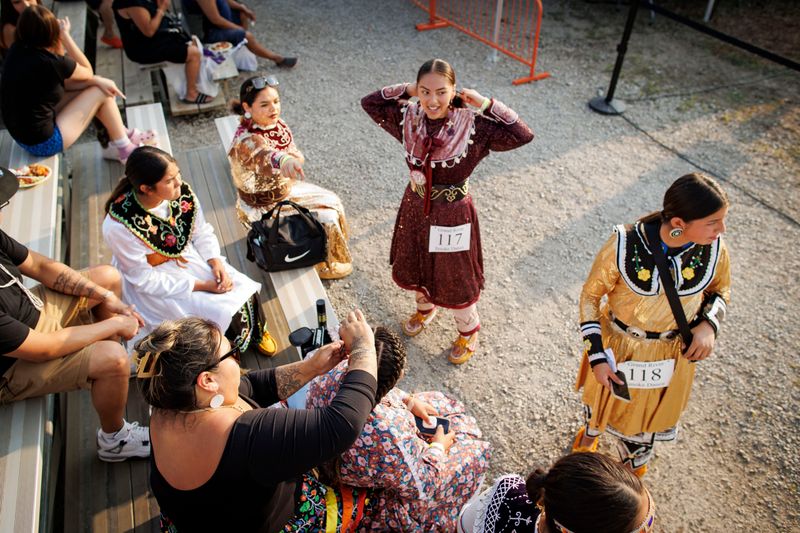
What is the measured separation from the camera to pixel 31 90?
155 inches

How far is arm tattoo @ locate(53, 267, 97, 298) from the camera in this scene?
9.09 feet

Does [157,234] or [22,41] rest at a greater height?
[22,41]

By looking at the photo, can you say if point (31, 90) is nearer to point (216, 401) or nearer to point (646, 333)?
point (216, 401)

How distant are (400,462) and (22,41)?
12.6ft

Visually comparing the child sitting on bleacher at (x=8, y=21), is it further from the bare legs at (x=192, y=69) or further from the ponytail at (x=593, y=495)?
the ponytail at (x=593, y=495)

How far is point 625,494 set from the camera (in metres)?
1.71

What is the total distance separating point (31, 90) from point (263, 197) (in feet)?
6.09

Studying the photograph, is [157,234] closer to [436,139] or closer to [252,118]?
[252,118]

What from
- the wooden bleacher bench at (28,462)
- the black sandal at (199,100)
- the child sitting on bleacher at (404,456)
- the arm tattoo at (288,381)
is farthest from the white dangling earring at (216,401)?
the black sandal at (199,100)

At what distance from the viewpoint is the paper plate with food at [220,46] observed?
6066 millimetres

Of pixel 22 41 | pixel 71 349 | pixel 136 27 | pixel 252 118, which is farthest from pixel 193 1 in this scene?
pixel 71 349

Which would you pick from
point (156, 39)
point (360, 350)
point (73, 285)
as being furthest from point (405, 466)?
point (156, 39)

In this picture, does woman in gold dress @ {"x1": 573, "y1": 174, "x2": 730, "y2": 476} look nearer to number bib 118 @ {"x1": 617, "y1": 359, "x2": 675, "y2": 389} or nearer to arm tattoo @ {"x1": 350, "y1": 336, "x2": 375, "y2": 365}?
number bib 118 @ {"x1": 617, "y1": 359, "x2": 675, "y2": 389}

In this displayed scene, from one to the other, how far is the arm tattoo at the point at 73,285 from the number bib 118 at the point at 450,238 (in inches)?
68.2
